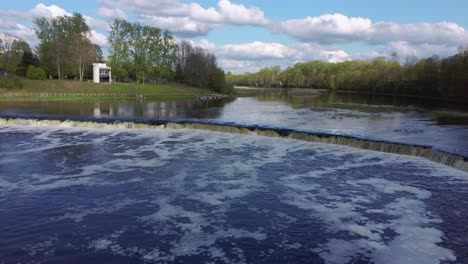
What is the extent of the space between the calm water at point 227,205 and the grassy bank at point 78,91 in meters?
53.7

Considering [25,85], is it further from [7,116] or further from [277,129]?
A: [277,129]

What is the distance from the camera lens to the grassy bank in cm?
7853

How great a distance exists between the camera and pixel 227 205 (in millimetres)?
16719

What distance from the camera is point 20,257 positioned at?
37.9 ft

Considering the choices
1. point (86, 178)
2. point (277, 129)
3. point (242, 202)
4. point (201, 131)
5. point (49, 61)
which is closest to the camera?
point (242, 202)

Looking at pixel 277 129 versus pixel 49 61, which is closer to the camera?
pixel 277 129

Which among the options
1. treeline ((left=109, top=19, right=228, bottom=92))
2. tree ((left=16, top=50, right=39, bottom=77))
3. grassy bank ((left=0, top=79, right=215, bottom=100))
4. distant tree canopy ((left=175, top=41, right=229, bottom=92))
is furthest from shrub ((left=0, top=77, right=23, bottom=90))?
distant tree canopy ((left=175, top=41, right=229, bottom=92))

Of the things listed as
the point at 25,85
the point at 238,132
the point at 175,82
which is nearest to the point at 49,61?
the point at 25,85

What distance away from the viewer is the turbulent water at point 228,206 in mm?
12312

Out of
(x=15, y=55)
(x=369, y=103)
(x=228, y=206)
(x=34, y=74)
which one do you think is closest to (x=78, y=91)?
(x=34, y=74)

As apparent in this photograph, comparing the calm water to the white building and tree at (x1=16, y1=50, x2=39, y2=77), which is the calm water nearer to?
the white building

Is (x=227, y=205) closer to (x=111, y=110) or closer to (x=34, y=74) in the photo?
(x=111, y=110)

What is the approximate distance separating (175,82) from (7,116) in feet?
288

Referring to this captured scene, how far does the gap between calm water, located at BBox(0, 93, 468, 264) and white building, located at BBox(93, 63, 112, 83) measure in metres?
77.7
